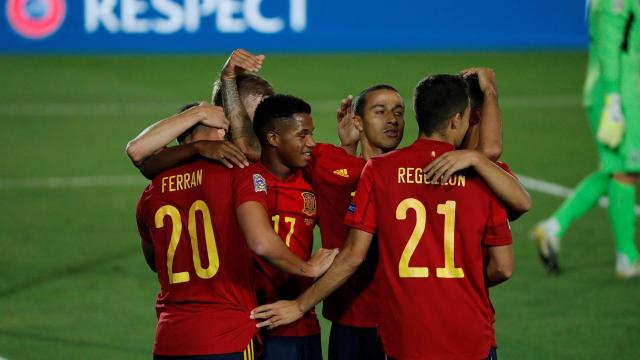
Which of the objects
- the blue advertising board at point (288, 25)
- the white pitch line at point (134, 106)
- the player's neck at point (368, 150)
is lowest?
the player's neck at point (368, 150)

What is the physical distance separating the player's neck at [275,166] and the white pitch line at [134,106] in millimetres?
12515

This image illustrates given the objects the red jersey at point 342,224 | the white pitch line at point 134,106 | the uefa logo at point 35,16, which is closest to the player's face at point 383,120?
the red jersey at point 342,224

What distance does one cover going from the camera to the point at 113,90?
20.2 m

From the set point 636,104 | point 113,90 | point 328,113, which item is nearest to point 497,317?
point 636,104

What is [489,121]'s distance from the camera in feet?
17.9

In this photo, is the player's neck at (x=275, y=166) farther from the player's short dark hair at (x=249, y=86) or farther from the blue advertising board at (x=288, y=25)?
the blue advertising board at (x=288, y=25)

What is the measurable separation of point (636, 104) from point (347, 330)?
4715mm

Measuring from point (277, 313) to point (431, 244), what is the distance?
747 mm

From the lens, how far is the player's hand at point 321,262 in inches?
202

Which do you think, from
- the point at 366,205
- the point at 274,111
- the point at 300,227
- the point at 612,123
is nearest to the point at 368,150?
the point at 300,227

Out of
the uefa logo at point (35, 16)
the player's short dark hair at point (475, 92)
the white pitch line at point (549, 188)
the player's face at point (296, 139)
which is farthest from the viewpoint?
the uefa logo at point (35, 16)

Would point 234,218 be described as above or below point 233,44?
below

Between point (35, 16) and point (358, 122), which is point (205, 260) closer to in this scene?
point (358, 122)

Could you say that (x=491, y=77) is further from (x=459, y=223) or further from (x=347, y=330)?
(x=347, y=330)
